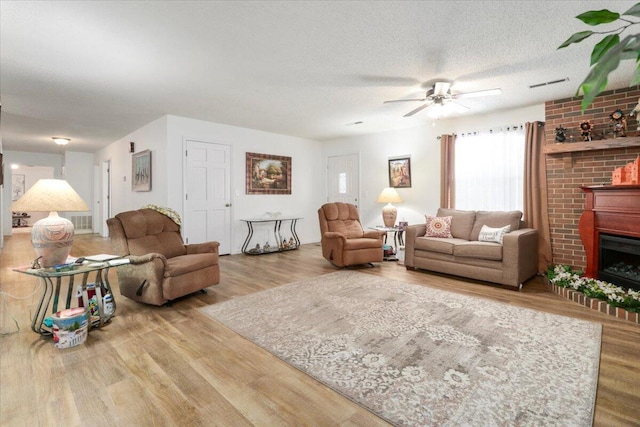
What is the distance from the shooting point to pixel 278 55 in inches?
119

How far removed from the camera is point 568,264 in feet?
13.9

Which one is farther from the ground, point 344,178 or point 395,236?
point 344,178

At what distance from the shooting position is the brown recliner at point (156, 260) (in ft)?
10.1

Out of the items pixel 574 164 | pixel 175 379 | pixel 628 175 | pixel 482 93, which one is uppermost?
pixel 482 93

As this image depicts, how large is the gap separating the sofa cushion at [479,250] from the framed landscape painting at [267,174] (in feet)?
12.2

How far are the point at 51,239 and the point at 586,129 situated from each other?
569cm

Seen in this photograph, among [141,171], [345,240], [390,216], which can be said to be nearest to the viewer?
[345,240]

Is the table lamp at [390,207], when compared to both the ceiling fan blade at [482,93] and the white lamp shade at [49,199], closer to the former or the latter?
the ceiling fan blade at [482,93]

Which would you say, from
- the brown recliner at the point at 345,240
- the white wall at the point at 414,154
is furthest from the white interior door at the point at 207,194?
the white wall at the point at 414,154

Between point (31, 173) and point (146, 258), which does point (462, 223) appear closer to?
point (146, 258)

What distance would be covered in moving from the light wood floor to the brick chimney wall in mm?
1438

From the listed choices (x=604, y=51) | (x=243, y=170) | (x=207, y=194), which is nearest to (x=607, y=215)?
(x=604, y=51)

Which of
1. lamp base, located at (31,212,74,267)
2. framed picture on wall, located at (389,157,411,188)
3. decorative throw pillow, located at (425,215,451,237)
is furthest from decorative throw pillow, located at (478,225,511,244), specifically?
lamp base, located at (31,212,74,267)

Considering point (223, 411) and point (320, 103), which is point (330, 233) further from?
point (223, 411)
